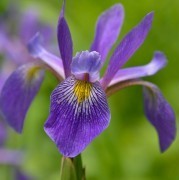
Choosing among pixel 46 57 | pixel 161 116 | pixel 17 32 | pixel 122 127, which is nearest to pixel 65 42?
pixel 46 57

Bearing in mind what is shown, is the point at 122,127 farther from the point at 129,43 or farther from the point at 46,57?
the point at 129,43

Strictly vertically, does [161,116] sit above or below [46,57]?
below

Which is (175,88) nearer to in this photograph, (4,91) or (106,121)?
(4,91)

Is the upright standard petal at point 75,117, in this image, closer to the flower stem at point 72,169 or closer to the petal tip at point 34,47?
the flower stem at point 72,169

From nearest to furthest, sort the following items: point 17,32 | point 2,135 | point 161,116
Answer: point 161,116, point 2,135, point 17,32

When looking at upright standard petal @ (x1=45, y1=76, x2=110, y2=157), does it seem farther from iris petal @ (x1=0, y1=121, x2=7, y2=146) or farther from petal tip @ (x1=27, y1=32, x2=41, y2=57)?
iris petal @ (x1=0, y1=121, x2=7, y2=146)

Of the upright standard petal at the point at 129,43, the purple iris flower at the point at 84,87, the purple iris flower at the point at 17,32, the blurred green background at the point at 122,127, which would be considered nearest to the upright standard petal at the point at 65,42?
the purple iris flower at the point at 84,87

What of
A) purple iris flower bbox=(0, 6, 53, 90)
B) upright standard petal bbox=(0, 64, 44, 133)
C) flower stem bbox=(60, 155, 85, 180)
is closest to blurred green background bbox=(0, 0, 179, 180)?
purple iris flower bbox=(0, 6, 53, 90)
